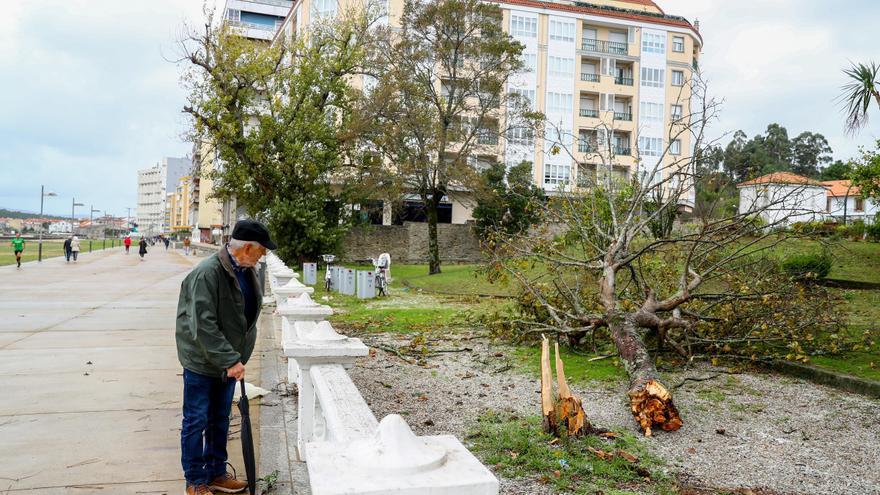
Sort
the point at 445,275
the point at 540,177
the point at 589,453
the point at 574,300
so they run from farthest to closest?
the point at 540,177, the point at 445,275, the point at 574,300, the point at 589,453

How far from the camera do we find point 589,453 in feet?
16.0

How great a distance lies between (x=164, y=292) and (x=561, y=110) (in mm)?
32452

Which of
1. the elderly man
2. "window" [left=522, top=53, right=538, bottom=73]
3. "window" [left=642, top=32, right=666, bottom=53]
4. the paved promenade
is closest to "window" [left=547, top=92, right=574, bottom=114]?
"window" [left=522, top=53, right=538, bottom=73]

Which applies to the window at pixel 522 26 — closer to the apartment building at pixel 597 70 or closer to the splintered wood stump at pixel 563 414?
the apartment building at pixel 597 70

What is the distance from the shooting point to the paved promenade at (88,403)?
4.21m

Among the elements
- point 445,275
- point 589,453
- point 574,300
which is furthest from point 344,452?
point 445,275

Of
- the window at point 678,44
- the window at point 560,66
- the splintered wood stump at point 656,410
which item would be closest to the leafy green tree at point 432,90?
the window at point 560,66

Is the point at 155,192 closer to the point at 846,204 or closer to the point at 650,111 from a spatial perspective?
the point at 650,111

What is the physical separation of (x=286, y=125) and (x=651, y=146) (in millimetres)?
28522

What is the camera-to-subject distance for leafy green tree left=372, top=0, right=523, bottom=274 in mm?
26094

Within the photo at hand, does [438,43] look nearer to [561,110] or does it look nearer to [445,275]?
[445,275]

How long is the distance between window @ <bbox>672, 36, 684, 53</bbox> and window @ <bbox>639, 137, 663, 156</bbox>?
6.49m

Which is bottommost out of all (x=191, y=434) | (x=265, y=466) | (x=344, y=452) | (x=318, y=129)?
(x=265, y=466)

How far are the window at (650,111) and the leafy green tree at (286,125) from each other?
947 inches
